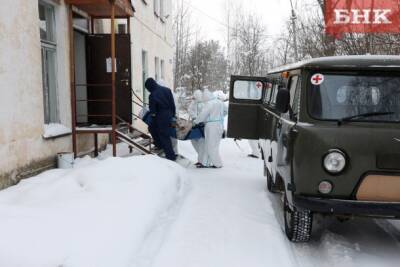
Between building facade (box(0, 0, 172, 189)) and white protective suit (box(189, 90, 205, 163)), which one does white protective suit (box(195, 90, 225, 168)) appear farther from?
building facade (box(0, 0, 172, 189))

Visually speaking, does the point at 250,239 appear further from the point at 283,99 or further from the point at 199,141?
the point at 199,141

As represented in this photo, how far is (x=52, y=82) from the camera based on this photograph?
27.4 ft

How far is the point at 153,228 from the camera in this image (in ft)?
16.7

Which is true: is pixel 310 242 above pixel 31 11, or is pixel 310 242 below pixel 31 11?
below

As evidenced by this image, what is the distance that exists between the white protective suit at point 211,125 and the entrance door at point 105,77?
169 centimetres

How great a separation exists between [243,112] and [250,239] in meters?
3.90

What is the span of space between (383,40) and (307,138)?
801cm

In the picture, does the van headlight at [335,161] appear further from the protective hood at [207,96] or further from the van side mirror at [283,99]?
the protective hood at [207,96]

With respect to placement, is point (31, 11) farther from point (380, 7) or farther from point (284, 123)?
point (380, 7)

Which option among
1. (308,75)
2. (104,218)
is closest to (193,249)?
(104,218)

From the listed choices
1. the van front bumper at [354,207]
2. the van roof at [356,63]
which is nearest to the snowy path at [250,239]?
the van front bumper at [354,207]

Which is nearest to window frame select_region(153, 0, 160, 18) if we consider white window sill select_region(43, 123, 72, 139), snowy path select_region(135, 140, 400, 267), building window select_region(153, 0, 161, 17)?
building window select_region(153, 0, 161, 17)

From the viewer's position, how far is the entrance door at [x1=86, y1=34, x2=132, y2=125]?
9.76 metres

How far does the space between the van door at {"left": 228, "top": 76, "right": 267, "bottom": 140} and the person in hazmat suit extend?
1650mm
